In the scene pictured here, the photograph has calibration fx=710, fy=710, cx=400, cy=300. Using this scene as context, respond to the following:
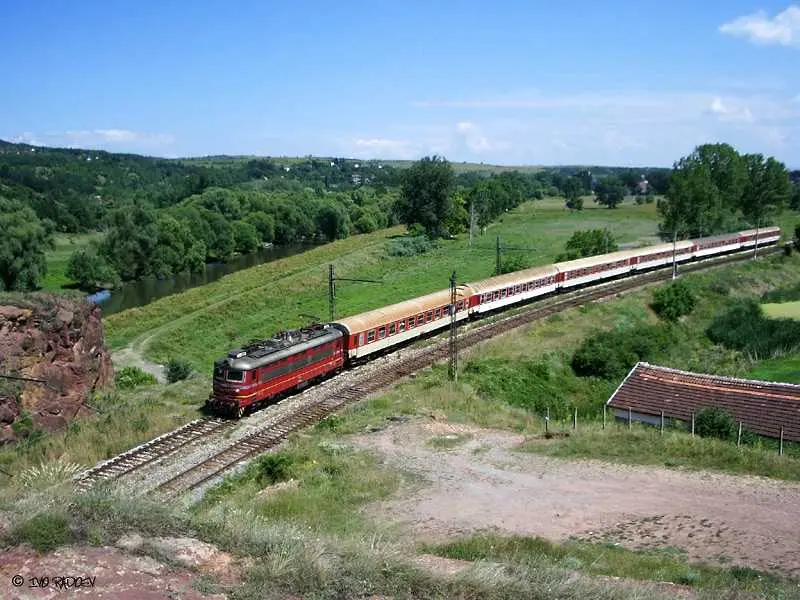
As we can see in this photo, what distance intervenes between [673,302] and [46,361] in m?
40.6

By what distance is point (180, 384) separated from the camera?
32594 mm

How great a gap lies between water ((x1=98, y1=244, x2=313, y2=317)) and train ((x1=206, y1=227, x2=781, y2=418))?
4120 centimetres

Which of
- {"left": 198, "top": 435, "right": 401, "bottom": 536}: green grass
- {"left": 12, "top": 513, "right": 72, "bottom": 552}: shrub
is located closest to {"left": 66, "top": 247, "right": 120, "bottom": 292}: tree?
{"left": 198, "top": 435, "right": 401, "bottom": 536}: green grass

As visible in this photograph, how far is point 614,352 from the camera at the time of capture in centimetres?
3934

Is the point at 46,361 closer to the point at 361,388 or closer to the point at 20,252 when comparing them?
the point at 361,388

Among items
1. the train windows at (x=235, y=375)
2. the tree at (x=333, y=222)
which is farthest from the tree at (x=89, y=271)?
the train windows at (x=235, y=375)

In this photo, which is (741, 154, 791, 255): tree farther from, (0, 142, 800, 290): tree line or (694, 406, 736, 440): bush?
(694, 406, 736, 440): bush

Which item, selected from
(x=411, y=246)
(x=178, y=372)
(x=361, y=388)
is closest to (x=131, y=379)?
(x=178, y=372)

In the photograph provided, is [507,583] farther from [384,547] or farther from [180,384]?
[180,384]

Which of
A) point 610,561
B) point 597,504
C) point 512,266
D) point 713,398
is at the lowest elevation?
point 597,504

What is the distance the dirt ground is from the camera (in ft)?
56.8

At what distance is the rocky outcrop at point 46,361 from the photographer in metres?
25.1

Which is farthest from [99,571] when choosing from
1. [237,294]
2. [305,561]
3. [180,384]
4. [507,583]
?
[237,294]

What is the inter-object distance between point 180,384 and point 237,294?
33.1 m
